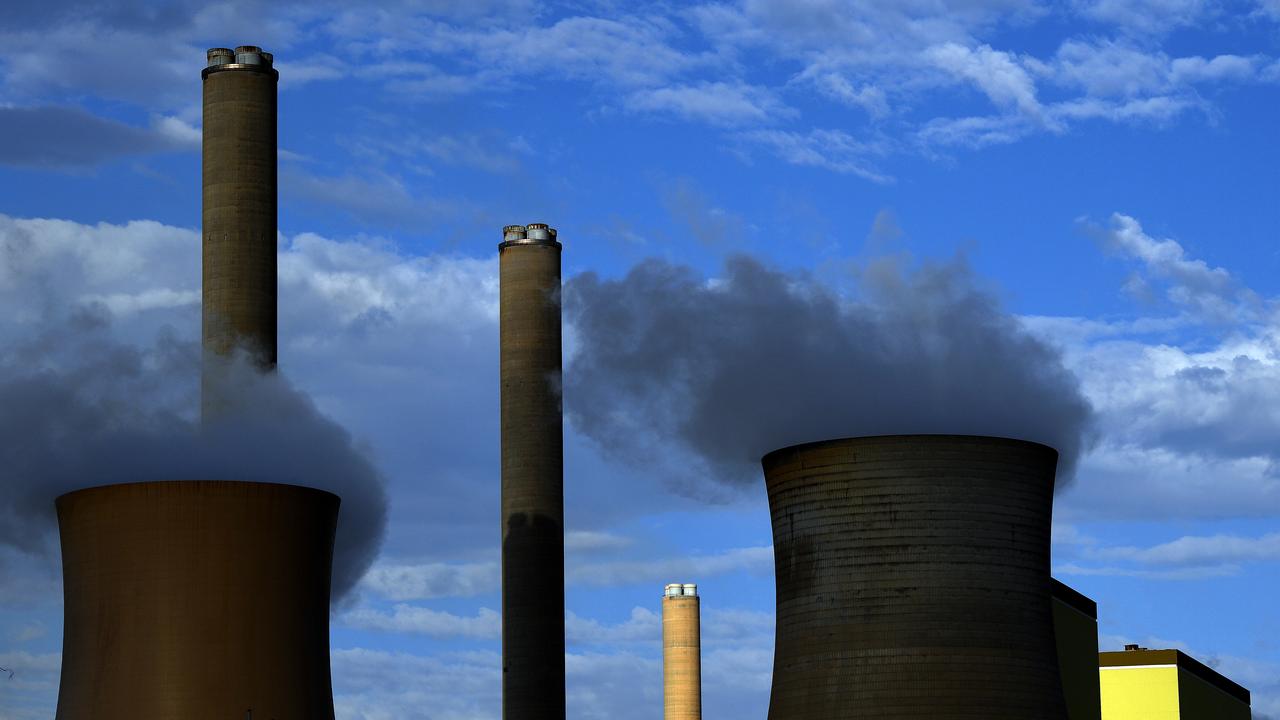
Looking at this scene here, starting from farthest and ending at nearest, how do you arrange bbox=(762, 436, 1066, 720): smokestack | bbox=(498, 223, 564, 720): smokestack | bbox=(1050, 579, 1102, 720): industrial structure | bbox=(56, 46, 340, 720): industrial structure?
1. bbox=(498, 223, 564, 720): smokestack
2. bbox=(1050, 579, 1102, 720): industrial structure
3. bbox=(56, 46, 340, 720): industrial structure
4. bbox=(762, 436, 1066, 720): smokestack

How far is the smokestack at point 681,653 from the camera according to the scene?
62.2 metres

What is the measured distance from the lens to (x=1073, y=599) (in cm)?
3850

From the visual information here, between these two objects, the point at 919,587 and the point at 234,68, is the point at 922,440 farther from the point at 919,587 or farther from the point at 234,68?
the point at 234,68

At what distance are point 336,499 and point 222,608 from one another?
291 centimetres

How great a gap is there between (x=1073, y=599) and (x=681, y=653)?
26.1 meters

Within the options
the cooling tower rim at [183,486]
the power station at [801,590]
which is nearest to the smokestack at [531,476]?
the power station at [801,590]

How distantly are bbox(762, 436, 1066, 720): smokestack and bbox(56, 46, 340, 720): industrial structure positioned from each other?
7203 millimetres

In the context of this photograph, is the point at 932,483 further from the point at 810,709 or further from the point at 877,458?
the point at 810,709

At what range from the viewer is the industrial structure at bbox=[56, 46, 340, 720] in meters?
27.4

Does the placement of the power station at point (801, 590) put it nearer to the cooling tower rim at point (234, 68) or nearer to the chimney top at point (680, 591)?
the cooling tower rim at point (234, 68)

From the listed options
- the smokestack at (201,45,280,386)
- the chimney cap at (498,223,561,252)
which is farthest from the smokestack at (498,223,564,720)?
→ the smokestack at (201,45,280,386)

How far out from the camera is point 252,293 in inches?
1492

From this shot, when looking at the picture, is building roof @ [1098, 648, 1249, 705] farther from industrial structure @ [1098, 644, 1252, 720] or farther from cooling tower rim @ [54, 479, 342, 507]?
cooling tower rim @ [54, 479, 342, 507]

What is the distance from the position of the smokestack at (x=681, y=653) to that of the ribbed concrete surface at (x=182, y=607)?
114 ft
